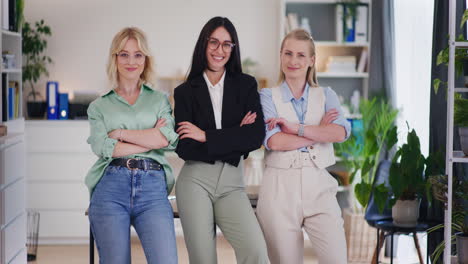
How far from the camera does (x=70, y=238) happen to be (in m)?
5.93

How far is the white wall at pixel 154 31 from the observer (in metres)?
6.24

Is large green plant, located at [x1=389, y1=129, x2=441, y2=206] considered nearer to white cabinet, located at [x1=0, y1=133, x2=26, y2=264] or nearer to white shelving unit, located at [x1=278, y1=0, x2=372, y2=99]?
white shelving unit, located at [x1=278, y1=0, x2=372, y2=99]

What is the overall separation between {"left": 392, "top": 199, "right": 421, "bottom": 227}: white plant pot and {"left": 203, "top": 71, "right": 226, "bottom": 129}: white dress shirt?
1552 mm

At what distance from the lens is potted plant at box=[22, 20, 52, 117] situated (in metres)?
5.90

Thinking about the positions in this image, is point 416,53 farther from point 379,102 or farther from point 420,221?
point 420,221

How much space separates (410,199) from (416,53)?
1.22 meters

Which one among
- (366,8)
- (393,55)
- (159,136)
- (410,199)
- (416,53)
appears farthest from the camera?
(366,8)

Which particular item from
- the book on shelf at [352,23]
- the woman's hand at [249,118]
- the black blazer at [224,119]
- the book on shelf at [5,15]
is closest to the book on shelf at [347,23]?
the book on shelf at [352,23]

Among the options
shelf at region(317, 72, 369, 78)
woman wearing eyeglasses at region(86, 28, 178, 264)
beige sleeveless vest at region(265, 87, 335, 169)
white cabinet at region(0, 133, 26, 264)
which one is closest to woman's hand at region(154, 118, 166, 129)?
woman wearing eyeglasses at region(86, 28, 178, 264)

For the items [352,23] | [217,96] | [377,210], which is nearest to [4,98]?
[217,96]

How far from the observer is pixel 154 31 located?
6.27m

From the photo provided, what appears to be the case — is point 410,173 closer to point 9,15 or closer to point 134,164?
point 134,164

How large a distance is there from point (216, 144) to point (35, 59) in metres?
3.44

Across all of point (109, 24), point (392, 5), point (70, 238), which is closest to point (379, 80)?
point (392, 5)
